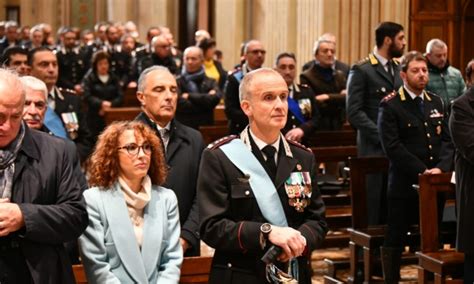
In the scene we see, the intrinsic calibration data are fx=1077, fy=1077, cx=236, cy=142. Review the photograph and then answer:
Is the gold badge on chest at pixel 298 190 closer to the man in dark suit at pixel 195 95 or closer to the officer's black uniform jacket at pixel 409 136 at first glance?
the officer's black uniform jacket at pixel 409 136

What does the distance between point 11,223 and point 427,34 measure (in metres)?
9.08

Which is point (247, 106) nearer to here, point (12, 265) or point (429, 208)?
point (12, 265)

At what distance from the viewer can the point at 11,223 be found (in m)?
3.75

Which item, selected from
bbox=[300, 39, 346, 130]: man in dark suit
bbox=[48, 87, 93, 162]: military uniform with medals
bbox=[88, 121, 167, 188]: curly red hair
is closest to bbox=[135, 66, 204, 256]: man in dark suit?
bbox=[88, 121, 167, 188]: curly red hair

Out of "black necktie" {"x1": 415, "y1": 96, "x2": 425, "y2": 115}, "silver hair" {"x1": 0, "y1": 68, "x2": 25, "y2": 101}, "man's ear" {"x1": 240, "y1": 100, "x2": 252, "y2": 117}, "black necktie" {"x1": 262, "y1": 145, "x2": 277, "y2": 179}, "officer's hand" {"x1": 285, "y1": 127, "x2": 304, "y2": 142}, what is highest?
"silver hair" {"x1": 0, "y1": 68, "x2": 25, "y2": 101}

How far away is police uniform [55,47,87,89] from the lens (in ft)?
57.3

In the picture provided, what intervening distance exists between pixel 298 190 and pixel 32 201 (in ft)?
3.39

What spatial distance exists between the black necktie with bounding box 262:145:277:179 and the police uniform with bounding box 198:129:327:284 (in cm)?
2

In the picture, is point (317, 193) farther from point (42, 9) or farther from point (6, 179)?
point (42, 9)

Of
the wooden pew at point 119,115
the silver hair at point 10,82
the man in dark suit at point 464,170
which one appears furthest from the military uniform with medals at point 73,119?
the wooden pew at point 119,115

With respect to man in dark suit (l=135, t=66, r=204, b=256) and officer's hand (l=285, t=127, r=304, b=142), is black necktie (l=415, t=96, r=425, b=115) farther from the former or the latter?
man in dark suit (l=135, t=66, r=204, b=256)

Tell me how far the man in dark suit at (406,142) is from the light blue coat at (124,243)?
9.72ft

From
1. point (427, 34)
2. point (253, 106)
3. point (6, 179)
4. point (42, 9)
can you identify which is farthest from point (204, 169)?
point (42, 9)

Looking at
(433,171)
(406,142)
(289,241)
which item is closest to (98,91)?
(406,142)
